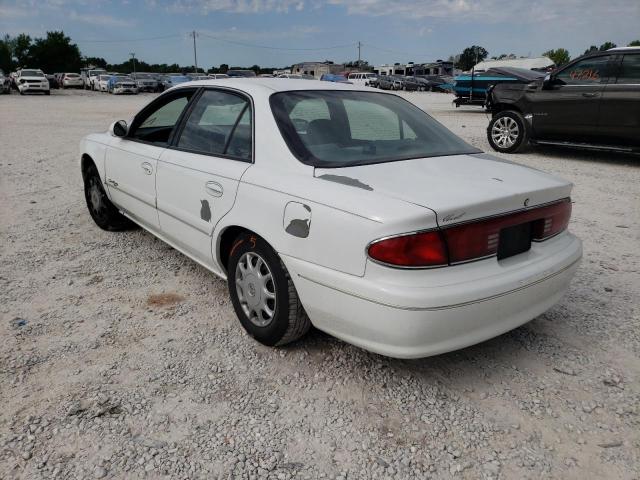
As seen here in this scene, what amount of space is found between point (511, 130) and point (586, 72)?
1.50 meters

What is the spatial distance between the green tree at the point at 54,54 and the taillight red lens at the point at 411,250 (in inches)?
3272

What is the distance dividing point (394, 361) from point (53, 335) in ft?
6.69

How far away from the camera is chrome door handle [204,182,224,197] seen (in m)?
2.96

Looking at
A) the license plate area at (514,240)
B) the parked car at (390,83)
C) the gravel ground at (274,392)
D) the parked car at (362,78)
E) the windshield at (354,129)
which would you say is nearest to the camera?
the gravel ground at (274,392)

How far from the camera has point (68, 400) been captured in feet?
8.06

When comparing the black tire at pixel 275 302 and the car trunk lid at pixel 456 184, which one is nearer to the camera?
the car trunk lid at pixel 456 184

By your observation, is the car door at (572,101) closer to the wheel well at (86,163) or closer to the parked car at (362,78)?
the wheel well at (86,163)

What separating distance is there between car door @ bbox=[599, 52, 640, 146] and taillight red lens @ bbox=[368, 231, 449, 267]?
24.0 feet

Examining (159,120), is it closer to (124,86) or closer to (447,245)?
(447,245)

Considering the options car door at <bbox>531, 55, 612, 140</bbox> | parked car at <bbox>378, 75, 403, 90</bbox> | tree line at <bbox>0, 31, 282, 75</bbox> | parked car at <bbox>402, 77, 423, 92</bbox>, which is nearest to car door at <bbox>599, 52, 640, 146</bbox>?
car door at <bbox>531, 55, 612, 140</bbox>

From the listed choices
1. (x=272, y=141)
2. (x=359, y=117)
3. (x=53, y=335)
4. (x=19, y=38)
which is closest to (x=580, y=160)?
(x=359, y=117)

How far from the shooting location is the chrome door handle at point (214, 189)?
9.70 feet

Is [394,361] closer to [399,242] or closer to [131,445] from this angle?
[399,242]

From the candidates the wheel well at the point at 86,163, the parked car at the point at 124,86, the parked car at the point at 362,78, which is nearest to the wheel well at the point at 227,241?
the wheel well at the point at 86,163
